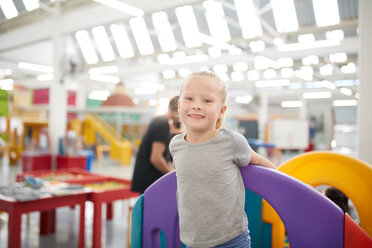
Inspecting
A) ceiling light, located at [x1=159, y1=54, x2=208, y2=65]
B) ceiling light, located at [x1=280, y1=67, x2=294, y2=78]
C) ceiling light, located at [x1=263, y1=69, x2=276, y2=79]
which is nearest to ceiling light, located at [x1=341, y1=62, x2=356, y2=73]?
ceiling light, located at [x1=280, y1=67, x2=294, y2=78]

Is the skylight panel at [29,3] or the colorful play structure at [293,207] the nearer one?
the colorful play structure at [293,207]

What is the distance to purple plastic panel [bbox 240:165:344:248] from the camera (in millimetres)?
1356

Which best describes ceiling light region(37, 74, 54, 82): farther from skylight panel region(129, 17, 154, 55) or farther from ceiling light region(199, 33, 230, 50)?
ceiling light region(199, 33, 230, 50)

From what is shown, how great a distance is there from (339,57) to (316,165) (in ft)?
39.0

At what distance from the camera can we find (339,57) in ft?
40.9

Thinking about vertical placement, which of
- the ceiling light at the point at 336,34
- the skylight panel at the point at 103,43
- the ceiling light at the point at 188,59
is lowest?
the ceiling light at the point at 188,59

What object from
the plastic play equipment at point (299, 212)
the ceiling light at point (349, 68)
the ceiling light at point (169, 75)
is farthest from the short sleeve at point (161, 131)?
the ceiling light at point (169, 75)

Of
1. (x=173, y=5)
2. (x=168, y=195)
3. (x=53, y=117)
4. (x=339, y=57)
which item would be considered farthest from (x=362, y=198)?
(x=339, y=57)

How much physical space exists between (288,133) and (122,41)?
9.17 m

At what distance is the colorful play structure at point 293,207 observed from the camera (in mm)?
1364

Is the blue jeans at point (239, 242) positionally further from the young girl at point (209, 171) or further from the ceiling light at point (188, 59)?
the ceiling light at point (188, 59)

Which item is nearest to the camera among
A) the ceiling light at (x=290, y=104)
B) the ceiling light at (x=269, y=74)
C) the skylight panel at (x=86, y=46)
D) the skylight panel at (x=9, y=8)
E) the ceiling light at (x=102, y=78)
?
the skylight panel at (x=9, y=8)

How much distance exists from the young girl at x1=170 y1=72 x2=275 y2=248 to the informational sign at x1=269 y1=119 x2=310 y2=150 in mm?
14212

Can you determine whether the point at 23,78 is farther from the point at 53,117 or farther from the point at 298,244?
the point at 298,244
